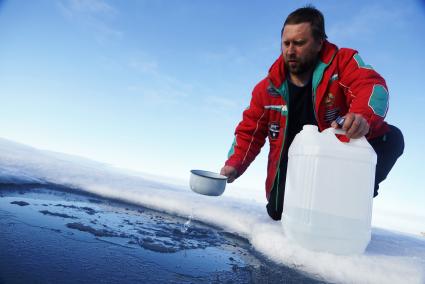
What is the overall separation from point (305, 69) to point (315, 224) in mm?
1437

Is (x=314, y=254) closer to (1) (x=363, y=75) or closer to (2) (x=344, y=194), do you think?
(2) (x=344, y=194)

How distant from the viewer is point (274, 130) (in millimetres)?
2770

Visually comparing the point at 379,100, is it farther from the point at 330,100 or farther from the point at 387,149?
the point at 387,149


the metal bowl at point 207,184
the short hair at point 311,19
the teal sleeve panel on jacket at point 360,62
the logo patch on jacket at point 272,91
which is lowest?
the metal bowl at point 207,184

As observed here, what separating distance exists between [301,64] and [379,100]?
79 cm

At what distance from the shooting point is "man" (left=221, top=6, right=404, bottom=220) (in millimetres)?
2256

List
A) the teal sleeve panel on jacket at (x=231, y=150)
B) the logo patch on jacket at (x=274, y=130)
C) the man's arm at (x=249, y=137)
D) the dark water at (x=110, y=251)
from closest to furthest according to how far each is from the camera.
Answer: the dark water at (x=110, y=251) → the logo patch on jacket at (x=274, y=130) → the man's arm at (x=249, y=137) → the teal sleeve panel on jacket at (x=231, y=150)

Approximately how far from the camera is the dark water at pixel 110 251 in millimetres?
1150

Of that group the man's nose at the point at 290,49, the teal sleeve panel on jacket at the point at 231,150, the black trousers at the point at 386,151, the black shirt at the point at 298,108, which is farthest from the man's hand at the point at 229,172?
the man's nose at the point at 290,49


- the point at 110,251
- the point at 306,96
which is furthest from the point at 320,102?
the point at 110,251

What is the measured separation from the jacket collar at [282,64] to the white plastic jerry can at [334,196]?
2.56ft

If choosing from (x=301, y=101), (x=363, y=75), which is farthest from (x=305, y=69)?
(x=363, y=75)

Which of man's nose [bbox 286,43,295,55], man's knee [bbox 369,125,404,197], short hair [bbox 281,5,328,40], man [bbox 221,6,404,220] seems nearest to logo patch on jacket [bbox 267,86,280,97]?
man [bbox 221,6,404,220]

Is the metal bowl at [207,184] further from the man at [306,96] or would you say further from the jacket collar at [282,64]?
the jacket collar at [282,64]
